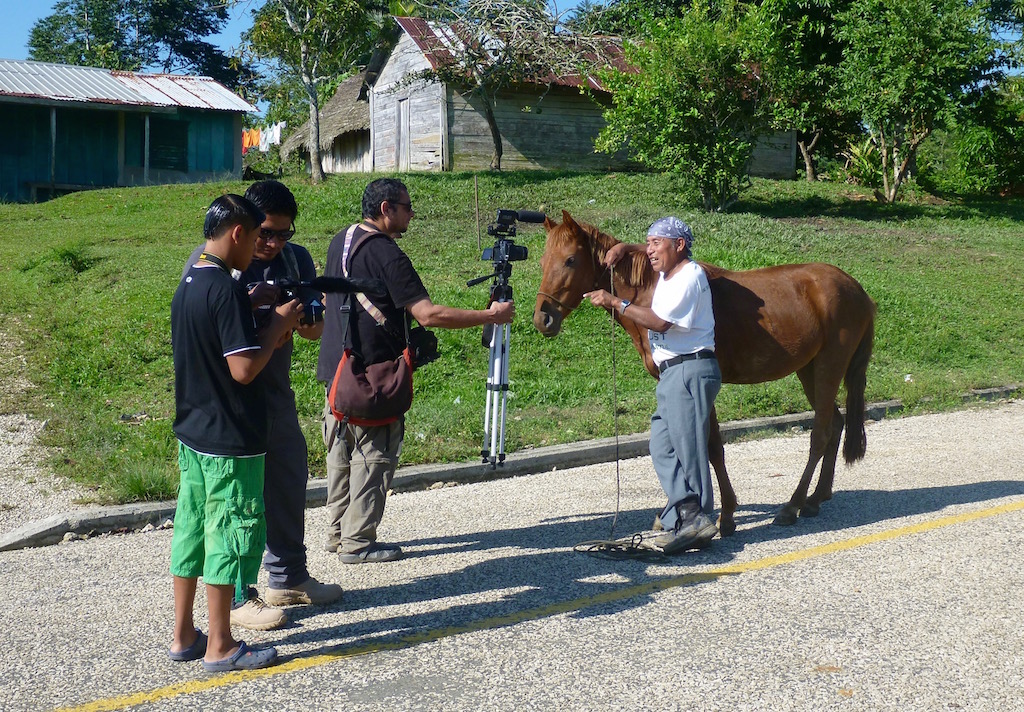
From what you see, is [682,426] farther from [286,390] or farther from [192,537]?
[192,537]

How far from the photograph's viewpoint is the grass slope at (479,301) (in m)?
9.15

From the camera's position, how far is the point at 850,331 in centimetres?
696

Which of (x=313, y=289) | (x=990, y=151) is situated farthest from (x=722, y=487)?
(x=990, y=151)

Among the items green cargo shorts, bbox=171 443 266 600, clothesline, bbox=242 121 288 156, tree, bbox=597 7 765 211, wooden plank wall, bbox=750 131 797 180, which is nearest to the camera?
green cargo shorts, bbox=171 443 266 600

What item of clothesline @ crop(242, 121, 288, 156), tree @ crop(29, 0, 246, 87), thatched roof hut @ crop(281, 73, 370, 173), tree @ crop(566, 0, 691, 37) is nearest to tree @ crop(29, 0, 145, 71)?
tree @ crop(29, 0, 246, 87)

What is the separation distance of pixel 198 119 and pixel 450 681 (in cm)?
2842

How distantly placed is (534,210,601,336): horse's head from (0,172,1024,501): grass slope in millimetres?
483

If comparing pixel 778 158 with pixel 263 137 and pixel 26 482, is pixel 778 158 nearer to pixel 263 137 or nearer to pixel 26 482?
pixel 26 482

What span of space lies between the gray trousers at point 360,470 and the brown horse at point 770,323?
4.05ft

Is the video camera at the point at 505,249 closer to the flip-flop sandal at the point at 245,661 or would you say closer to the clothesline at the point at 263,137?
the flip-flop sandal at the point at 245,661

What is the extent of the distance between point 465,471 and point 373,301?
2945mm

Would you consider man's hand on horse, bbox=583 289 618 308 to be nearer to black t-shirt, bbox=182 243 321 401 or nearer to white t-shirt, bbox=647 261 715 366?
white t-shirt, bbox=647 261 715 366

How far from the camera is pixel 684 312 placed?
584 centimetres

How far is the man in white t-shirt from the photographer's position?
19.1ft
